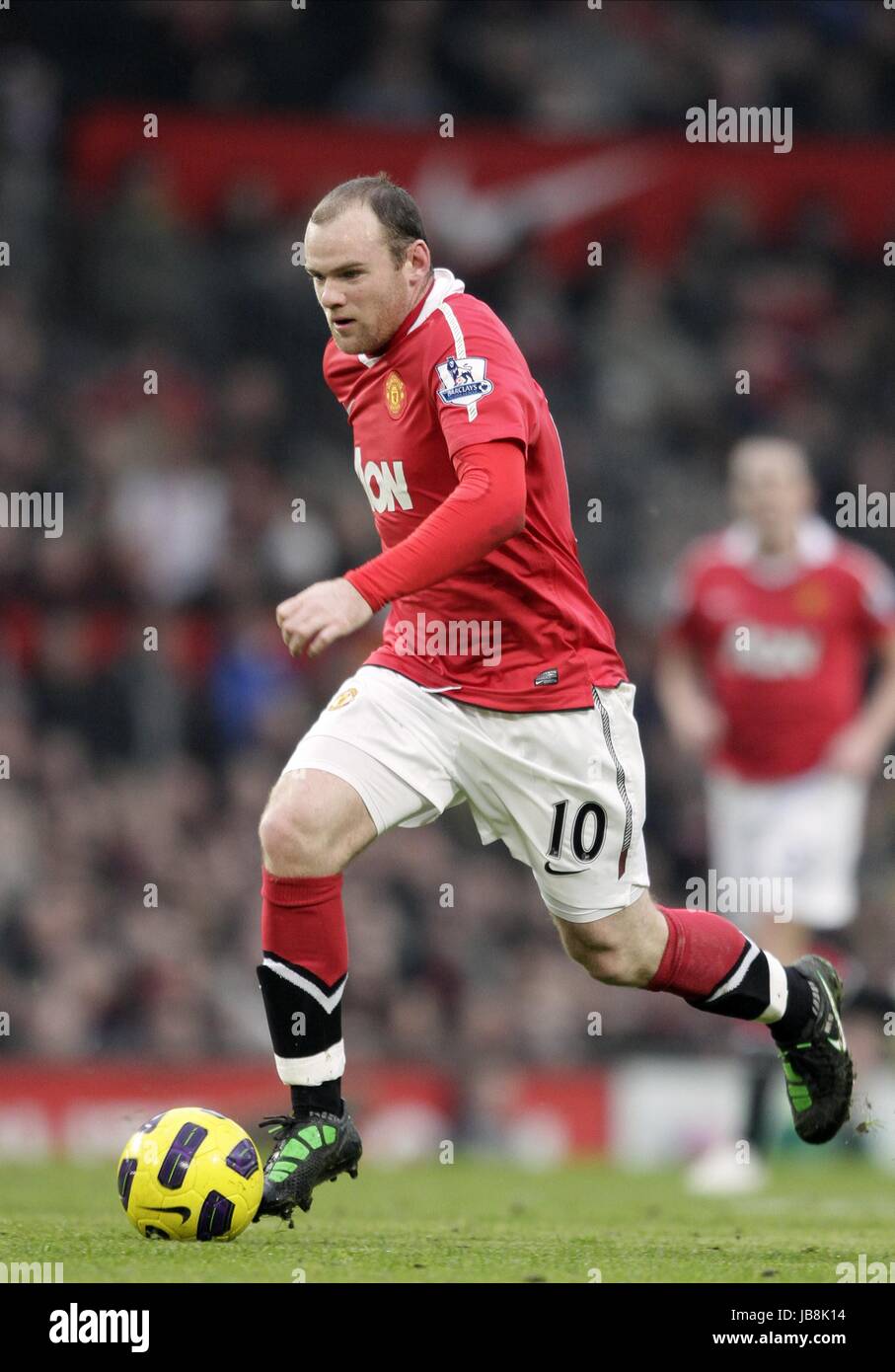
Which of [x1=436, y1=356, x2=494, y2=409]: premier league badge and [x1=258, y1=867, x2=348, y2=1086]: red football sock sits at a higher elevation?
[x1=436, y1=356, x2=494, y2=409]: premier league badge

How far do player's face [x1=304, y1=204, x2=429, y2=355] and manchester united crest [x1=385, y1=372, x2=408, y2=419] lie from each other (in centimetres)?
10

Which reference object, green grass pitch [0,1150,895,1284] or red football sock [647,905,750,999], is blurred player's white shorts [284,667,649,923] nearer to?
red football sock [647,905,750,999]

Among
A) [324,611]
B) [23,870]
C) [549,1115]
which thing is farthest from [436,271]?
[23,870]

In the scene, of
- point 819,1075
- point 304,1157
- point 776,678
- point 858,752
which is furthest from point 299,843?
point 776,678

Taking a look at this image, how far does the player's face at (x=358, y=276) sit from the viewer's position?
16.6ft

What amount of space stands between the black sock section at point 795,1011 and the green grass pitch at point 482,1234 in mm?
539

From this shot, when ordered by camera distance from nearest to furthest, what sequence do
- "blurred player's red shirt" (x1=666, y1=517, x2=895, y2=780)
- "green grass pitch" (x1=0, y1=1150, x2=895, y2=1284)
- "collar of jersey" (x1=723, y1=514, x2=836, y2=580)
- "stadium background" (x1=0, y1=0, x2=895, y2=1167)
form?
1. "green grass pitch" (x1=0, y1=1150, x2=895, y2=1284)
2. "blurred player's red shirt" (x1=666, y1=517, x2=895, y2=780)
3. "collar of jersey" (x1=723, y1=514, x2=836, y2=580)
4. "stadium background" (x1=0, y1=0, x2=895, y2=1167)

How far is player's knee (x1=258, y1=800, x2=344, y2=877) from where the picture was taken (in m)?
4.93

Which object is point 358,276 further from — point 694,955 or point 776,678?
point 776,678

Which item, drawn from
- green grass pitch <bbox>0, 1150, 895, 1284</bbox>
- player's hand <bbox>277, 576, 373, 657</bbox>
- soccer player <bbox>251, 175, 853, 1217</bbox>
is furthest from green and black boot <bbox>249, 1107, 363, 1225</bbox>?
player's hand <bbox>277, 576, 373, 657</bbox>

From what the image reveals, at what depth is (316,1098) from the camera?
16.6 ft

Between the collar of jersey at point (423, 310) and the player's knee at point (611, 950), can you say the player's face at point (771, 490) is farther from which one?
the player's knee at point (611, 950)

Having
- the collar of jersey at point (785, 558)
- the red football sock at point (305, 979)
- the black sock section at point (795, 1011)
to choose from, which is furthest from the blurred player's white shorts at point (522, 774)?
the collar of jersey at point (785, 558)

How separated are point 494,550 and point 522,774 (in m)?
0.57
